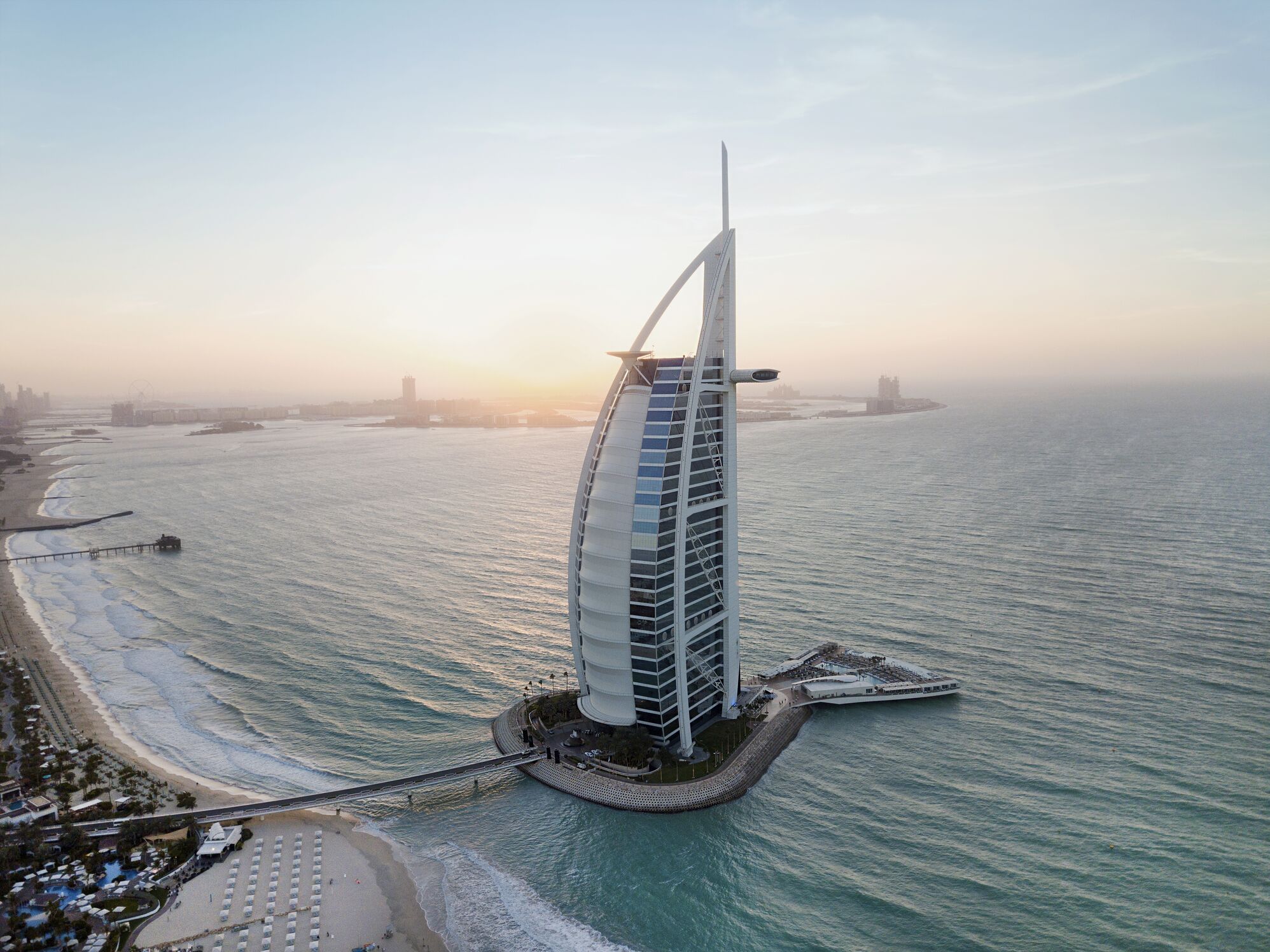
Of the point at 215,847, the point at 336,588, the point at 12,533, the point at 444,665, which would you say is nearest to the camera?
the point at 215,847

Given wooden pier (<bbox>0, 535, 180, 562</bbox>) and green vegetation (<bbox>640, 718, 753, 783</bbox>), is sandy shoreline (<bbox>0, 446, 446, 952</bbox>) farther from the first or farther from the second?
green vegetation (<bbox>640, 718, 753, 783</bbox>)

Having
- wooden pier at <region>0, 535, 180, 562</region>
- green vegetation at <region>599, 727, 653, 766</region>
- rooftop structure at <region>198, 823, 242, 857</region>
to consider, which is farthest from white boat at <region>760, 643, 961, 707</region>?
wooden pier at <region>0, 535, 180, 562</region>

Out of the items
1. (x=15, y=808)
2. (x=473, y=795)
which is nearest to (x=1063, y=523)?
(x=473, y=795)

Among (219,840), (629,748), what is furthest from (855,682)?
(219,840)

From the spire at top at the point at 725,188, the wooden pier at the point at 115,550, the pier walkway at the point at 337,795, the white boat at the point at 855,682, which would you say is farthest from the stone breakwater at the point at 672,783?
the wooden pier at the point at 115,550

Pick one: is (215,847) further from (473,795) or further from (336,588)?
(336,588)

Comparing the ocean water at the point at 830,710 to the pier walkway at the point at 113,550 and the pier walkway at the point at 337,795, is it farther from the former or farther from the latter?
the pier walkway at the point at 113,550
